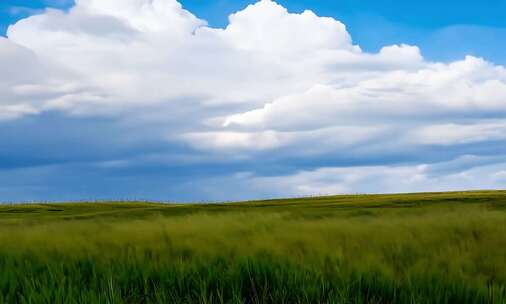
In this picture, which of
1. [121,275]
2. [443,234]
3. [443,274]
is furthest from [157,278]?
[443,234]

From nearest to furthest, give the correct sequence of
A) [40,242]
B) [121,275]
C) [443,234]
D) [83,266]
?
[121,275] → [83,266] → [443,234] → [40,242]

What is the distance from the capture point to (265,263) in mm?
6816

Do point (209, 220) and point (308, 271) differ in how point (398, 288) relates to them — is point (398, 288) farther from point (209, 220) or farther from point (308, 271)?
point (209, 220)

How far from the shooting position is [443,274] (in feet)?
21.4

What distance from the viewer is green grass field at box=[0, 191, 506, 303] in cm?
609

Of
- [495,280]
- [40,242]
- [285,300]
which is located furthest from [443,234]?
[40,242]

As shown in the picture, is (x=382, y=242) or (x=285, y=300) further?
(x=382, y=242)

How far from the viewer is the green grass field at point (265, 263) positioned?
6.09m

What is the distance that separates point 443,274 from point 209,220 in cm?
525

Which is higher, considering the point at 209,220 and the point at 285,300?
the point at 209,220

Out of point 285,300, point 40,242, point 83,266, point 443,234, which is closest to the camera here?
point 285,300

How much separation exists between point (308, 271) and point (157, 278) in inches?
67.0

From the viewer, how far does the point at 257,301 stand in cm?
627

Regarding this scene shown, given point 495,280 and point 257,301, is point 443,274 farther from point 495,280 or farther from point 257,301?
point 257,301
